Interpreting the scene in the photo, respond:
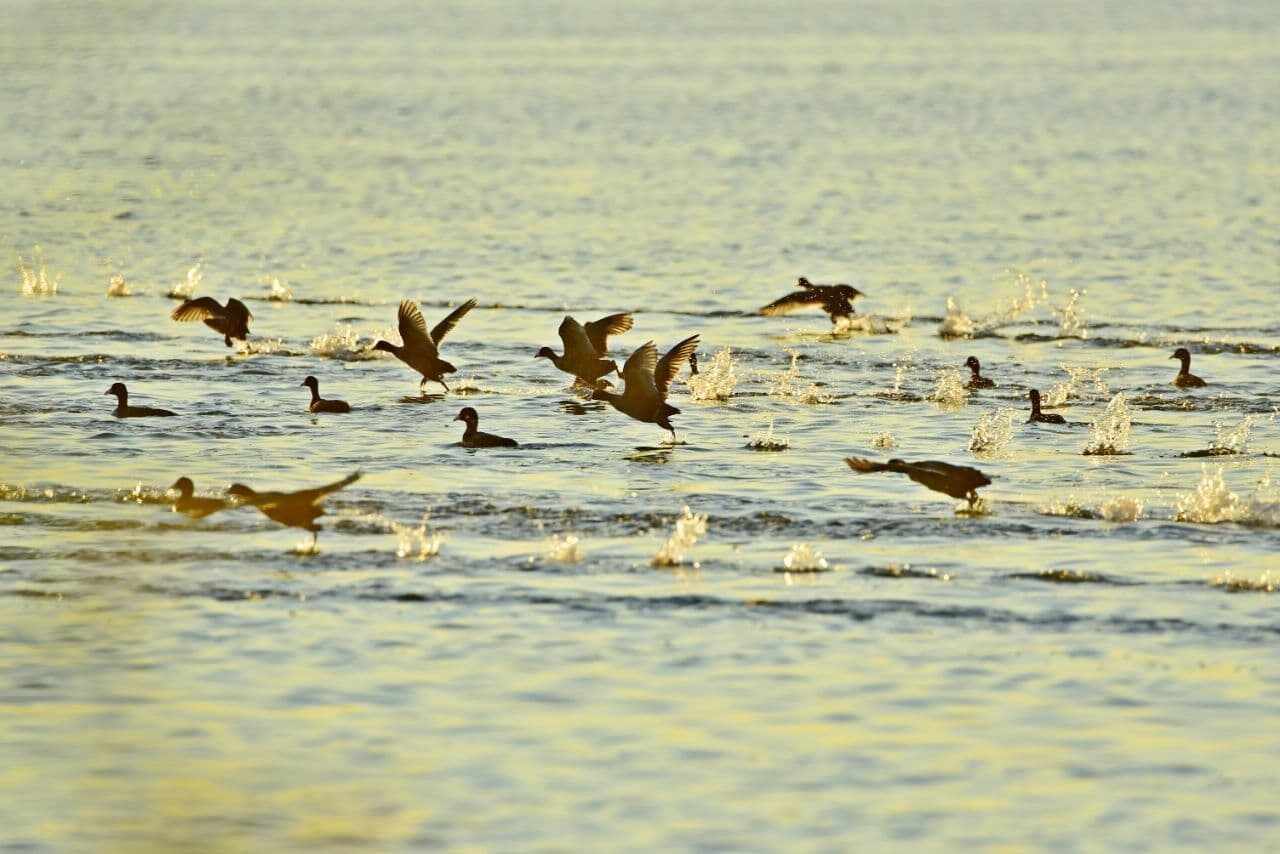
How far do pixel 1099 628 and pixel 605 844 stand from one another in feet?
15.7

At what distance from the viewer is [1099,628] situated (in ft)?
42.0

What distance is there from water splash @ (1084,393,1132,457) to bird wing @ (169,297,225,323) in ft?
35.5

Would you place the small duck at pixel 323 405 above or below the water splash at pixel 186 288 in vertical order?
below

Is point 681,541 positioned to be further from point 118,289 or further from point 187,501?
point 118,289

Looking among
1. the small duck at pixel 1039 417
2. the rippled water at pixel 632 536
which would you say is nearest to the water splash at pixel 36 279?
the rippled water at pixel 632 536

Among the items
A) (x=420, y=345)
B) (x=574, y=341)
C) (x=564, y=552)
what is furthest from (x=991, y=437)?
(x=420, y=345)

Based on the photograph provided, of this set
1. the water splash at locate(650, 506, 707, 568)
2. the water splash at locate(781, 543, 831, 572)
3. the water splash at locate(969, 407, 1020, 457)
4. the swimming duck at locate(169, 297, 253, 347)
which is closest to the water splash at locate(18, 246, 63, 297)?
the swimming duck at locate(169, 297, 253, 347)

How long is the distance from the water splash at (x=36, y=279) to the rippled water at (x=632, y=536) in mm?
266

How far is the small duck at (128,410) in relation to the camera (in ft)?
66.8

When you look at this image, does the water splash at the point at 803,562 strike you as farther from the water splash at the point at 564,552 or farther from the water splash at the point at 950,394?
the water splash at the point at 950,394

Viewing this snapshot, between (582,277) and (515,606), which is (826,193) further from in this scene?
(515,606)

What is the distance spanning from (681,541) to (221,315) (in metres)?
12.3

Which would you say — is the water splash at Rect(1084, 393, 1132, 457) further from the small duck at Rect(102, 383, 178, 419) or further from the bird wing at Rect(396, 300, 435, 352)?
the small duck at Rect(102, 383, 178, 419)

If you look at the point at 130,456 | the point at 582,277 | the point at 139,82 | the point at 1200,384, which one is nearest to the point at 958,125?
the point at 139,82
